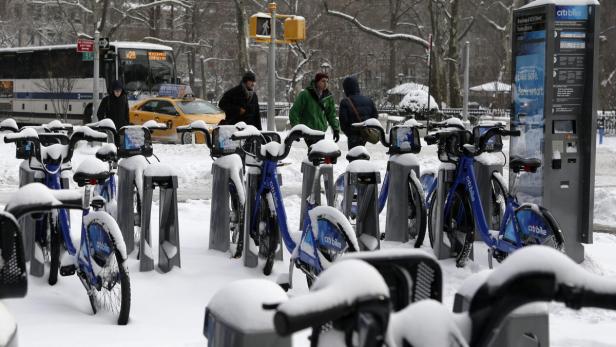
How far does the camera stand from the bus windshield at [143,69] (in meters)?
32.1

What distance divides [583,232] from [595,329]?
8.18 feet

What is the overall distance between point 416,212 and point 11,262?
7252 mm

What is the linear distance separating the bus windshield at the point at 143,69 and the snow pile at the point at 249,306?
99.2ft

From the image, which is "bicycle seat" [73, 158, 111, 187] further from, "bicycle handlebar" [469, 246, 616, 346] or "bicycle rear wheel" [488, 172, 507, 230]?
"bicycle handlebar" [469, 246, 616, 346]

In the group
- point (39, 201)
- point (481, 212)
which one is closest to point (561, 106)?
point (481, 212)

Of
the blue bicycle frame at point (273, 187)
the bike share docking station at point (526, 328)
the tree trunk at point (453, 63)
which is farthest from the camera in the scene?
the tree trunk at point (453, 63)

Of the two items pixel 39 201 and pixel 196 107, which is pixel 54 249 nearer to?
pixel 39 201

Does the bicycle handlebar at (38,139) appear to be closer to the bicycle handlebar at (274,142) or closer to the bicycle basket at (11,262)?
the bicycle handlebar at (274,142)

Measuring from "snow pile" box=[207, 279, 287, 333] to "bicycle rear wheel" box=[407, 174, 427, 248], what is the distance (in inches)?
273

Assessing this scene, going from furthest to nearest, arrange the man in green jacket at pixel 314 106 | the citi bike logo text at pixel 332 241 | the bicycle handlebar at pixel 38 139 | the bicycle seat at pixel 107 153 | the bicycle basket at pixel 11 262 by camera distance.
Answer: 1. the man in green jacket at pixel 314 106
2. the bicycle seat at pixel 107 153
3. the bicycle handlebar at pixel 38 139
4. the citi bike logo text at pixel 332 241
5. the bicycle basket at pixel 11 262

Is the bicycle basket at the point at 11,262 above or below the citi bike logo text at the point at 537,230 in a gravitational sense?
above

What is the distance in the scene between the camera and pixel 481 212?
312 inches

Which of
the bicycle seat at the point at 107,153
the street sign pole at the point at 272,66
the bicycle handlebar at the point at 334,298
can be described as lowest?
the bicycle seat at the point at 107,153

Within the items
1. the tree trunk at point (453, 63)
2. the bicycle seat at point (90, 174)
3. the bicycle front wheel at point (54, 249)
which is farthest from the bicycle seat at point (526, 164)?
the tree trunk at point (453, 63)
